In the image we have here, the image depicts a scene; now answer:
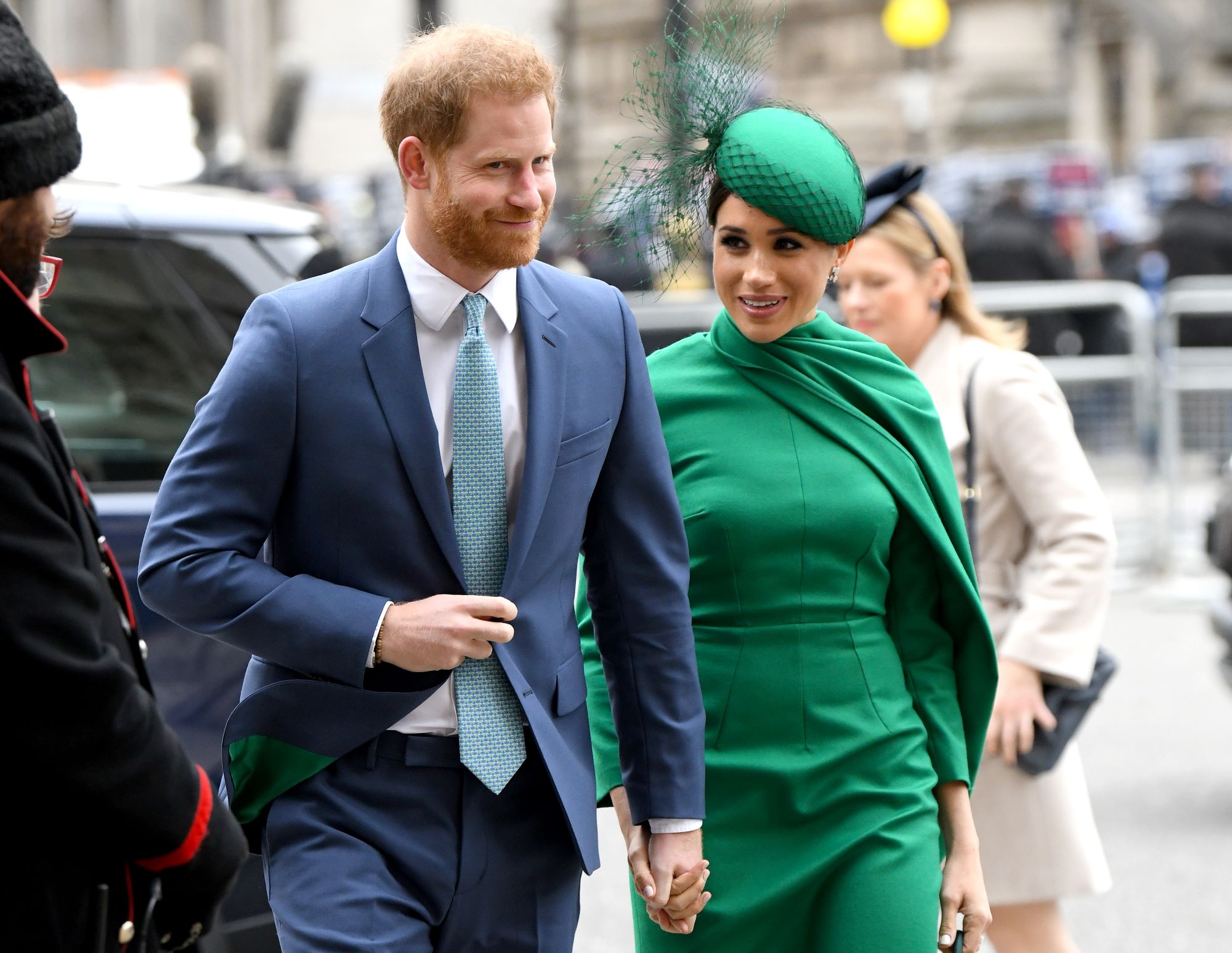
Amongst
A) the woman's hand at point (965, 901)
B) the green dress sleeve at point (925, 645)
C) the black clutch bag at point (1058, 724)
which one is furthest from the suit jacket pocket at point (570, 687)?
the black clutch bag at point (1058, 724)

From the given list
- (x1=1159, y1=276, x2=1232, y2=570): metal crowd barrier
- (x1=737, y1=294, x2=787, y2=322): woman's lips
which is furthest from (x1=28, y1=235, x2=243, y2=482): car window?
(x1=1159, y1=276, x2=1232, y2=570): metal crowd barrier

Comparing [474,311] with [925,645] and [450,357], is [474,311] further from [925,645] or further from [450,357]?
[925,645]

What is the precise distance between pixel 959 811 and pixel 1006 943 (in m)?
0.89

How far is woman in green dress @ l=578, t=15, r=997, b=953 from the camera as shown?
3.14 metres

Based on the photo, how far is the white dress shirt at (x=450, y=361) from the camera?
273 cm

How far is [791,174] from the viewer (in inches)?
125

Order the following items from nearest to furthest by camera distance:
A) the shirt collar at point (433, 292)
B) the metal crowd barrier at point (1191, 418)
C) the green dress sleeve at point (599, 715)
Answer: the shirt collar at point (433, 292)
the green dress sleeve at point (599, 715)
the metal crowd barrier at point (1191, 418)

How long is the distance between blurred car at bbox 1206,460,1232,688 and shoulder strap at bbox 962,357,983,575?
9.14 feet

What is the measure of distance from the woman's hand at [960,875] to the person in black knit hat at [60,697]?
142cm

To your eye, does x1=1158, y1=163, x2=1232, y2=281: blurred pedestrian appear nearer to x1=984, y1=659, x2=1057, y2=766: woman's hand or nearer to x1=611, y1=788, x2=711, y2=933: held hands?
x1=984, y1=659, x2=1057, y2=766: woman's hand

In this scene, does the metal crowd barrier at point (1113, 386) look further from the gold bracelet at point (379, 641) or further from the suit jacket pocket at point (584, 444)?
the gold bracelet at point (379, 641)

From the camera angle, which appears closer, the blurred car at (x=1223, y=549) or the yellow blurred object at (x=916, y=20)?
the blurred car at (x=1223, y=549)

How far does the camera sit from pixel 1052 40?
29.1 metres

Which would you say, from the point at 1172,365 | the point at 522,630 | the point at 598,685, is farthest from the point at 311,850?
the point at 1172,365
